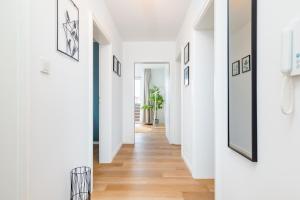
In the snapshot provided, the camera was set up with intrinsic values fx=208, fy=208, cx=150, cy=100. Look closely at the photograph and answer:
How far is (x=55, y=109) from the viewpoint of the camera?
1.54 meters

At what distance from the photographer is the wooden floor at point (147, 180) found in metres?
2.27

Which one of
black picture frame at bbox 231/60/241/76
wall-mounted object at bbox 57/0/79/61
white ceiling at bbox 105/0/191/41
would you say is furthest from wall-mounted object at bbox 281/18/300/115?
white ceiling at bbox 105/0/191/41

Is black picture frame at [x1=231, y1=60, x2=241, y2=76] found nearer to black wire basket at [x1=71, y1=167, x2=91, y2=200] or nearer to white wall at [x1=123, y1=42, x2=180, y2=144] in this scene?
black wire basket at [x1=71, y1=167, x2=91, y2=200]

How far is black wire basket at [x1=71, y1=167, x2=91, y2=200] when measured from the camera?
1845 mm

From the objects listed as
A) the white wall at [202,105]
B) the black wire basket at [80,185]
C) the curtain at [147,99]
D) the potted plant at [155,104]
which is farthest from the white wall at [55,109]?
the curtain at [147,99]

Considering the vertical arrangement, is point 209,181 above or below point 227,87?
below

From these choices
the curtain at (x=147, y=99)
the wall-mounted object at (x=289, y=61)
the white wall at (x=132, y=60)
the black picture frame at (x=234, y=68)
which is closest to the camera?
the wall-mounted object at (x=289, y=61)

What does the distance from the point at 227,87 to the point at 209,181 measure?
5.49ft

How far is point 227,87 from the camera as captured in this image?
1.46 meters

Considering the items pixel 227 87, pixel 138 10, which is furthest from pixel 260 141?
pixel 138 10

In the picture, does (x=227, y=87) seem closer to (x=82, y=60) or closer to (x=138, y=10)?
(x=82, y=60)

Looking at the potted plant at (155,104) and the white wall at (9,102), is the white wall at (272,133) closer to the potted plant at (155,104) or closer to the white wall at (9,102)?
the white wall at (9,102)

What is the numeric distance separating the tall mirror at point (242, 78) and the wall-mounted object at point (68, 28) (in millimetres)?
1232

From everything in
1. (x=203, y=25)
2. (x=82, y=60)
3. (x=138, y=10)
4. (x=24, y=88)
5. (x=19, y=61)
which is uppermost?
(x=138, y=10)
